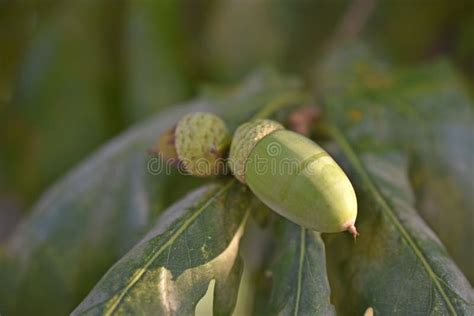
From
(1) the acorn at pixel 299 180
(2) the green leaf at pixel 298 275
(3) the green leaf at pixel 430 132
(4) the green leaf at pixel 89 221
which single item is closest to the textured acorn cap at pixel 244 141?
(1) the acorn at pixel 299 180

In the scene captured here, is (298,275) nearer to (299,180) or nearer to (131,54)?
(299,180)

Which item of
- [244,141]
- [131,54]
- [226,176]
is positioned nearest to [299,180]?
[244,141]

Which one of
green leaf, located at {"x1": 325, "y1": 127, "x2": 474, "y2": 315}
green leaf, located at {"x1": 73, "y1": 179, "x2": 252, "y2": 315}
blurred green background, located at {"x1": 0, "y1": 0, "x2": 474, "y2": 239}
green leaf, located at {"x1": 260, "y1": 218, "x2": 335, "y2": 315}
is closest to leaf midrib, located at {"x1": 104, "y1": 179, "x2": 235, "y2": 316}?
green leaf, located at {"x1": 73, "y1": 179, "x2": 252, "y2": 315}

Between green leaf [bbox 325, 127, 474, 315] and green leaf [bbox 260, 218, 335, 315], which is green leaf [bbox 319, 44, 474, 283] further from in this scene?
green leaf [bbox 260, 218, 335, 315]

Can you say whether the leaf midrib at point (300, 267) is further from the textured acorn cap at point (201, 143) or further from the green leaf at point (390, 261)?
the textured acorn cap at point (201, 143)

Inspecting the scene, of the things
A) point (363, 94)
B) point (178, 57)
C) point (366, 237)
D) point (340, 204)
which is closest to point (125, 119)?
point (178, 57)

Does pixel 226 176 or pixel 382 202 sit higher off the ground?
pixel 226 176
